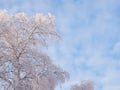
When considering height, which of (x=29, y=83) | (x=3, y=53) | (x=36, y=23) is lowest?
(x=29, y=83)

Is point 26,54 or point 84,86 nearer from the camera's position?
point 26,54

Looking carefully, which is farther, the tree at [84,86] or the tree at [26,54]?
the tree at [84,86]

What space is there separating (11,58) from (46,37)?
7.77 ft

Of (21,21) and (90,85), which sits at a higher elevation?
(21,21)

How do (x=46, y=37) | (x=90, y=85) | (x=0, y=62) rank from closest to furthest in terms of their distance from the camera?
(x=0, y=62)
(x=46, y=37)
(x=90, y=85)

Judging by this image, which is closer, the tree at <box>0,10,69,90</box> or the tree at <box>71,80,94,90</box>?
the tree at <box>0,10,69,90</box>

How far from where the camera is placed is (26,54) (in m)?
20.9

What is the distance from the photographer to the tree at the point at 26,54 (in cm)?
2016

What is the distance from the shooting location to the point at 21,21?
21.5m

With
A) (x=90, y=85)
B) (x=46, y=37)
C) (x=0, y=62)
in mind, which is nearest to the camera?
(x=0, y=62)

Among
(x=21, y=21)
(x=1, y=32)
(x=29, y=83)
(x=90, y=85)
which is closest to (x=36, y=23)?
(x=21, y=21)

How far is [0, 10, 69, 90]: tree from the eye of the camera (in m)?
20.2

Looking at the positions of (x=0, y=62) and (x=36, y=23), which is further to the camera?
(x=36, y=23)

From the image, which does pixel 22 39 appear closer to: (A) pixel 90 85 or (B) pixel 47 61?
(B) pixel 47 61
